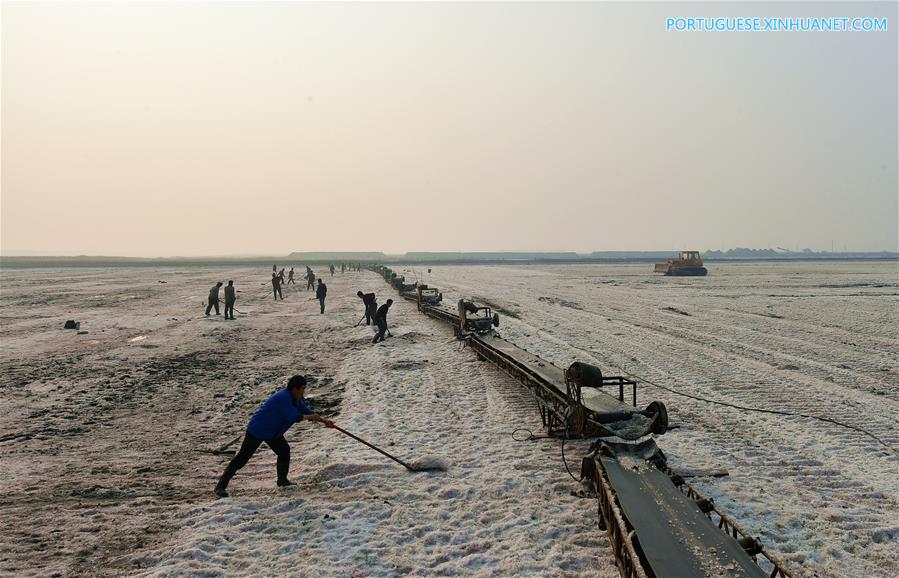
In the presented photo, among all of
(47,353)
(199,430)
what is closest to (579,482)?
(199,430)

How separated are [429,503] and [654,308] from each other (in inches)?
907

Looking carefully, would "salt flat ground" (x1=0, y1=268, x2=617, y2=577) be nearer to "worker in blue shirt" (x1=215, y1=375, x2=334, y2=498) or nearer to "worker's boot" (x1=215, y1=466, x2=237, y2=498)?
"worker's boot" (x1=215, y1=466, x2=237, y2=498)

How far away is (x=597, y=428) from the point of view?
23.8 ft

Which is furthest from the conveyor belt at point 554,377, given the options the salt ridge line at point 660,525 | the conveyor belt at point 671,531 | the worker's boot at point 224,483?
the worker's boot at point 224,483

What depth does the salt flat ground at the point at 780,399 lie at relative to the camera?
5430 millimetres

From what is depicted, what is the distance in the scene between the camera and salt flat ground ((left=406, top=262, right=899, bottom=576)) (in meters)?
5.43

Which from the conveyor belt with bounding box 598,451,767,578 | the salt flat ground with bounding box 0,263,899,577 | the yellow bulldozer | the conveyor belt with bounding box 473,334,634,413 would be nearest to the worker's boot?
the salt flat ground with bounding box 0,263,899,577

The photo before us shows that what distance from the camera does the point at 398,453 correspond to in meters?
7.32

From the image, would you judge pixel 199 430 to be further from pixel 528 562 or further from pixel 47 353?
pixel 47 353

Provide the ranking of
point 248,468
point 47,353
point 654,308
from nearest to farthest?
point 248,468, point 47,353, point 654,308

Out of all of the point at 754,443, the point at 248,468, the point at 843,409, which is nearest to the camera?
the point at 248,468

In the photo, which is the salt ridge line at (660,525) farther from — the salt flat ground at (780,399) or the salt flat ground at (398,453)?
the salt flat ground at (780,399)

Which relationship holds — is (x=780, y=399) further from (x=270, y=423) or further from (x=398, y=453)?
(x=270, y=423)

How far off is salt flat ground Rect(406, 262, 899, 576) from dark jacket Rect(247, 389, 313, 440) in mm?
4726
